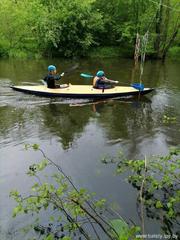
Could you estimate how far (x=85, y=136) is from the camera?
9.73 meters

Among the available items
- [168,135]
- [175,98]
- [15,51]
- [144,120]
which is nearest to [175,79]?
[175,98]

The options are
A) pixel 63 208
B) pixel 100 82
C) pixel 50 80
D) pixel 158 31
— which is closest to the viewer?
pixel 63 208

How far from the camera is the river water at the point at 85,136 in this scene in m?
6.63

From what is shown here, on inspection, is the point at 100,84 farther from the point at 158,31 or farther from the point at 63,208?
the point at 158,31

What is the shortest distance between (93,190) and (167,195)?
1.61 metres

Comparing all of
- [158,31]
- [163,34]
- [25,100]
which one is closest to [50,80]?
[25,100]

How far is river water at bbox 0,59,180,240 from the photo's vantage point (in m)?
6.63

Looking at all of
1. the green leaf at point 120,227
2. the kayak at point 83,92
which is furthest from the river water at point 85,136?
the green leaf at point 120,227

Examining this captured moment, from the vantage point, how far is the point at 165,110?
12.4 metres

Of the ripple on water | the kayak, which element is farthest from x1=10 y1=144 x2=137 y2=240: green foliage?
the kayak

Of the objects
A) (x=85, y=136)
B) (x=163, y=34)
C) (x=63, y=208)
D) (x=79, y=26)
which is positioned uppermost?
(x=79, y=26)

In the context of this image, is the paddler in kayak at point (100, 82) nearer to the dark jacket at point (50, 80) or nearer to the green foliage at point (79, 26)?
the dark jacket at point (50, 80)

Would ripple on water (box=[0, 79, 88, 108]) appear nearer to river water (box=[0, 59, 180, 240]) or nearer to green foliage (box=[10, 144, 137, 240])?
river water (box=[0, 59, 180, 240])

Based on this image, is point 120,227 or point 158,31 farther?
point 158,31
